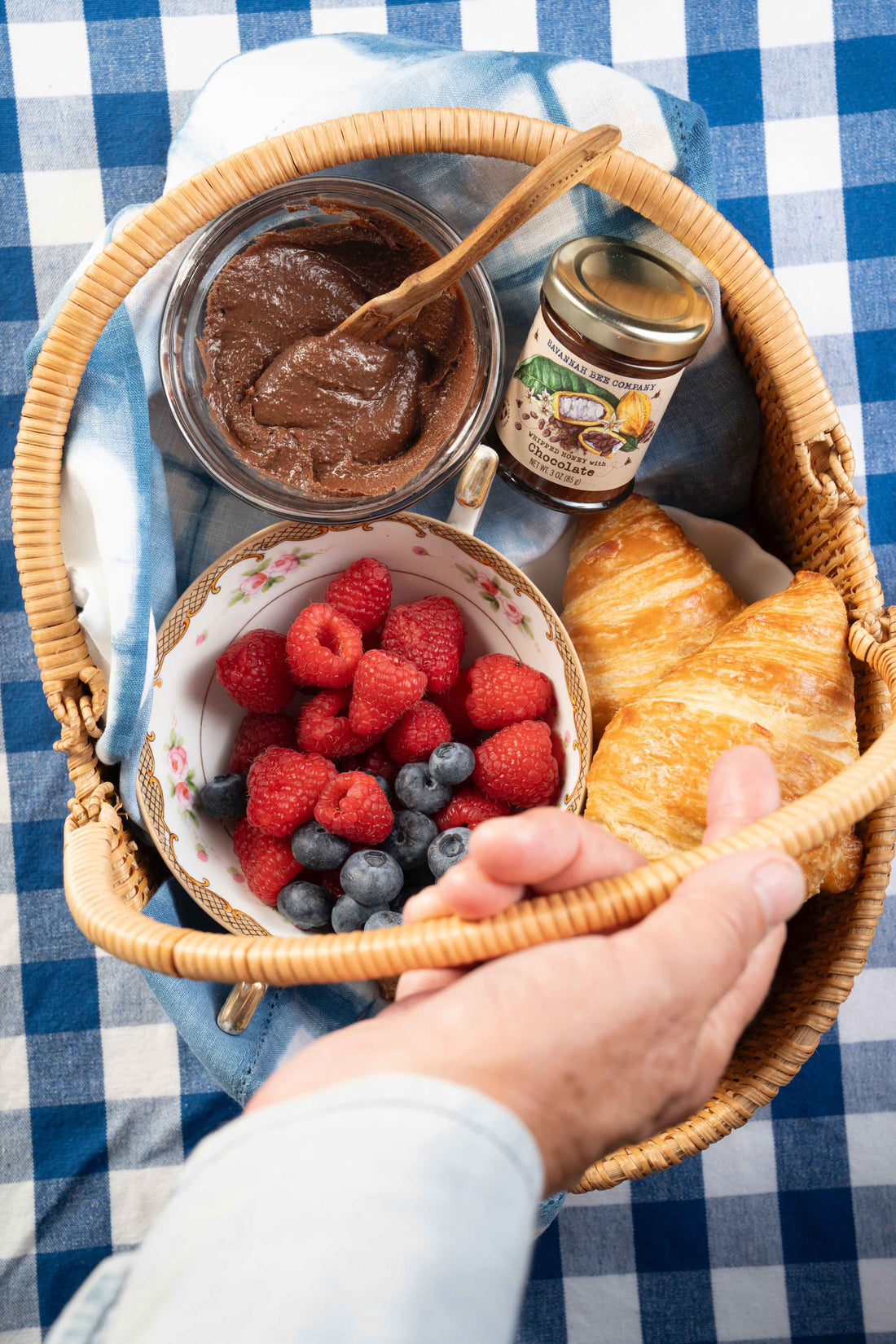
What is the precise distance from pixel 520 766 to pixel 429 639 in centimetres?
16

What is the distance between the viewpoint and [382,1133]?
425 millimetres

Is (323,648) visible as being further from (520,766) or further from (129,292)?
(129,292)

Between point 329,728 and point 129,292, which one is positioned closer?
point 129,292

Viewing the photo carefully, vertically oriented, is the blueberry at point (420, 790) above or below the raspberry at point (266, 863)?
above

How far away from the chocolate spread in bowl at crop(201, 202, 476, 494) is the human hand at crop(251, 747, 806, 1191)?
A: 0.47 m

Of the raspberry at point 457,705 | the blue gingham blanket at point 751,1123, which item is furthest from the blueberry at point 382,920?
the blue gingham blanket at point 751,1123

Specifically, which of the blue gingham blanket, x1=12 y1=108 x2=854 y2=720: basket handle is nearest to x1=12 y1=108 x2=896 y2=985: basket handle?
x1=12 y1=108 x2=854 y2=720: basket handle

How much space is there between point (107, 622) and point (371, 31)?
0.79 meters

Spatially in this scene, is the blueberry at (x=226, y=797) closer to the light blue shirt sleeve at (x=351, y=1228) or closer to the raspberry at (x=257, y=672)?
the raspberry at (x=257, y=672)

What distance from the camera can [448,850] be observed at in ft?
2.81

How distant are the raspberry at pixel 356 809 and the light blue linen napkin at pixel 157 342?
19cm

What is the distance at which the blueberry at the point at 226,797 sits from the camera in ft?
3.05

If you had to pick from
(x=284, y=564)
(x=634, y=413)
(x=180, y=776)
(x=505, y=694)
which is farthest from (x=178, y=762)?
(x=634, y=413)

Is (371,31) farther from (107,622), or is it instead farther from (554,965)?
(554,965)
